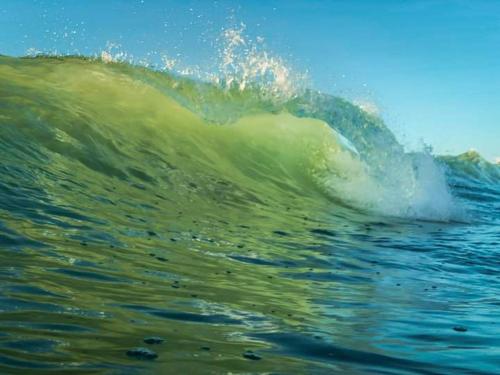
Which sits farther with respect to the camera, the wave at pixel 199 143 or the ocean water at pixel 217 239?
the wave at pixel 199 143

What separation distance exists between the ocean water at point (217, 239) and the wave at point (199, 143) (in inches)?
2.0

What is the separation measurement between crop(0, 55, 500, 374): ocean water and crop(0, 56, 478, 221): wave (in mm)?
50

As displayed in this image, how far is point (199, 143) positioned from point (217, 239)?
5.81 meters

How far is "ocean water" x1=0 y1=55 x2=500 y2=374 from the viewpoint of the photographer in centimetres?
276

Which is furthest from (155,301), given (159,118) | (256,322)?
(159,118)

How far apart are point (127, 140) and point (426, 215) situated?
5.90m

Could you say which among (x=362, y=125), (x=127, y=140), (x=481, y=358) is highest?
(x=362, y=125)

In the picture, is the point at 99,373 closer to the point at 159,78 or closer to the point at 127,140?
the point at 127,140

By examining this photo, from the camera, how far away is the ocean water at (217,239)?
276 centimetres

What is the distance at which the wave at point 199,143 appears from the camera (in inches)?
315

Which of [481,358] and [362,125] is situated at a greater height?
[362,125]

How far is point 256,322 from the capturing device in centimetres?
327

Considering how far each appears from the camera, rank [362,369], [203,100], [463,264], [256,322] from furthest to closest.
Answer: [203,100]
[463,264]
[256,322]
[362,369]

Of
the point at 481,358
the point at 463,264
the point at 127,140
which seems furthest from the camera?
the point at 127,140
